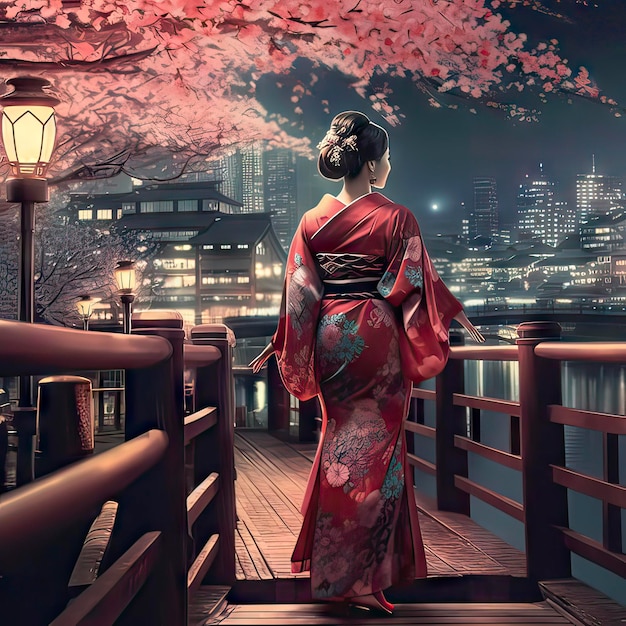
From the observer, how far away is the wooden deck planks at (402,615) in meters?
1.98

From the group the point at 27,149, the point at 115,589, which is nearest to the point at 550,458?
the point at 115,589

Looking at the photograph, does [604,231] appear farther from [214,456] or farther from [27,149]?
[214,456]

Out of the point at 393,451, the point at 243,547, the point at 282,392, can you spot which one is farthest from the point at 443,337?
the point at 282,392

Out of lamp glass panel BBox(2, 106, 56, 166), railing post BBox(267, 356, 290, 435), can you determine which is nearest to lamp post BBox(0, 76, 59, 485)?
lamp glass panel BBox(2, 106, 56, 166)

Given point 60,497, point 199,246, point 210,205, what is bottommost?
point 60,497

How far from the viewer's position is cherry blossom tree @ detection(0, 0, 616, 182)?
8844 mm

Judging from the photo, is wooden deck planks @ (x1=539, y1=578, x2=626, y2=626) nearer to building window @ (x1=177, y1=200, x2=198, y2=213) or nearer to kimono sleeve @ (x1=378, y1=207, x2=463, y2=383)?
kimono sleeve @ (x1=378, y1=207, x2=463, y2=383)

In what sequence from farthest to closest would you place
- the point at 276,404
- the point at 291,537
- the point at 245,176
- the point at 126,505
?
the point at 245,176 < the point at 276,404 < the point at 291,537 < the point at 126,505

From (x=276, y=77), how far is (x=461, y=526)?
8.92 meters

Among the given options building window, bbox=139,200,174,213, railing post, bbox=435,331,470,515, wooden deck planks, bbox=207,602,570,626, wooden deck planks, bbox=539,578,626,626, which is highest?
building window, bbox=139,200,174,213

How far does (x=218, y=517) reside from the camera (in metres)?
2.37

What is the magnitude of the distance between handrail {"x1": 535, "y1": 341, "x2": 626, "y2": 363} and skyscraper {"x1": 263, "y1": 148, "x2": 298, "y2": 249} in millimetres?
9847

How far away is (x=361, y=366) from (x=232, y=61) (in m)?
8.95

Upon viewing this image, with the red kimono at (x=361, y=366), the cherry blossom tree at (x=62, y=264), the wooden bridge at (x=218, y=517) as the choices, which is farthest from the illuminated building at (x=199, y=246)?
the red kimono at (x=361, y=366)
